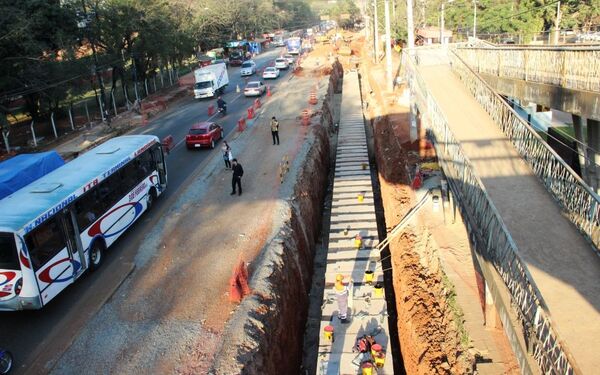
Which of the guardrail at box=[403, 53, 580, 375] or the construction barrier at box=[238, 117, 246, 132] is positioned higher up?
the guardrail at box=[403, 53, 580, 375]

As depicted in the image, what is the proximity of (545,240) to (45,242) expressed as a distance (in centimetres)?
1223

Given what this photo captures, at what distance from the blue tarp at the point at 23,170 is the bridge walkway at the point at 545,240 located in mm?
16286

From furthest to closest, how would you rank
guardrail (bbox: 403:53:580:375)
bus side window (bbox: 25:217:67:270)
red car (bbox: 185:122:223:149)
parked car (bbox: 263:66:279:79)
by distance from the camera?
→ parked car (bbox: 263:66:279:79) → red car (bbox: 185:122:223:149) → bus side window (bbox: 25:217:67:270) → guardrail (bbox: 403:53:580:375)

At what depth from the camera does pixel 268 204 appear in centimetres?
1992

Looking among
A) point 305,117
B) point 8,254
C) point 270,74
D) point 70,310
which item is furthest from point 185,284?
point 270,74

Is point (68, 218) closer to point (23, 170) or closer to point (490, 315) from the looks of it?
point (23, 170)

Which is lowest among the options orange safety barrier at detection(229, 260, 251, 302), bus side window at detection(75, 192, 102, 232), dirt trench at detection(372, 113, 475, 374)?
dirt trench at detection(372, 113, 475, 374)

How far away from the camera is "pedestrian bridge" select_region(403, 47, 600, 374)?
7.42m

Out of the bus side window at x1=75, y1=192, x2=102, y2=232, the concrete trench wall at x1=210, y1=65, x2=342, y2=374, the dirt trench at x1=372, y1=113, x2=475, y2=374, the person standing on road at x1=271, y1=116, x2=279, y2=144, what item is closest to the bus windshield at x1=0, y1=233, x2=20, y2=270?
the bus side window at x1=75, y1=192, x2=102, y2=232

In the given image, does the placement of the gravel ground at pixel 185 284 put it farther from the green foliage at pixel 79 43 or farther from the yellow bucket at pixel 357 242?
the green foliage at pixel 79 43

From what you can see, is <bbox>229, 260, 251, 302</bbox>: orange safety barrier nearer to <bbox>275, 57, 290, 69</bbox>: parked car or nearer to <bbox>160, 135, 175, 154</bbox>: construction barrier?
<bbox>160, 135, 175, 154</bbox>: construction barrier

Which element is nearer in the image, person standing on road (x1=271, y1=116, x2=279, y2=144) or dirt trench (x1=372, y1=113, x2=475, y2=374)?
dirt trench (x1=372, y1=113, x2=475, y2=374)

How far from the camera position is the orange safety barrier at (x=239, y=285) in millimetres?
13367

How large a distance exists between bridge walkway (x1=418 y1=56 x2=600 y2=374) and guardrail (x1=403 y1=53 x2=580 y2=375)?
35cm
